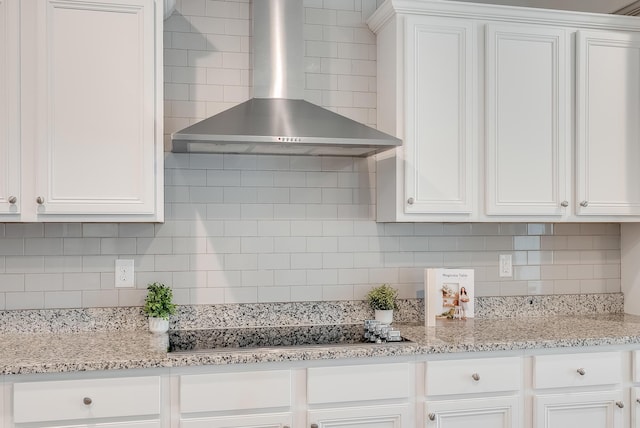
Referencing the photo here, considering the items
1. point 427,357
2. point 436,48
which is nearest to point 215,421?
point 427,357

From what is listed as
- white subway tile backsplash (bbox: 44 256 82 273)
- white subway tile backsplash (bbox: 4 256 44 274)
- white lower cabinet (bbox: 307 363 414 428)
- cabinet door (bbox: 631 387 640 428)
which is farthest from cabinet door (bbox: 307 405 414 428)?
white subway tile backsplash (bbox: 4 256 44 274)

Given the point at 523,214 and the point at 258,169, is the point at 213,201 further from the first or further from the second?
the point at 523,214

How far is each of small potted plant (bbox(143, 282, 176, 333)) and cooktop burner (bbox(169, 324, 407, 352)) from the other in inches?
2.9

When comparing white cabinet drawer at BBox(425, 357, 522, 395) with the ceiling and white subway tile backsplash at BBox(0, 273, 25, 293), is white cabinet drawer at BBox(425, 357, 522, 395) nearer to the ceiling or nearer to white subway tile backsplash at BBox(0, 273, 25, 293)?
white subway tile backsplash at BBox(0, 273, 25, 293)

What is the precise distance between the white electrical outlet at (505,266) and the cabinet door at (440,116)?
1.69 ft

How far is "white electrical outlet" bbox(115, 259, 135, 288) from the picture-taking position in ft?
9.25

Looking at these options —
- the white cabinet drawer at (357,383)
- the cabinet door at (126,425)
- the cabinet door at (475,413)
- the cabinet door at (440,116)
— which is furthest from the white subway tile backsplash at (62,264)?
the cabinet door at (475,413)

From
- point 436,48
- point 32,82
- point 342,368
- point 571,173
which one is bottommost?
point 342,368

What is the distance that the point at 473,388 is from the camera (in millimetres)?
2506

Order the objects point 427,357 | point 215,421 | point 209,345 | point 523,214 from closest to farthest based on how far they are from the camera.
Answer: point 215,421 < point 427,357 < point 209,345 < point 523,214

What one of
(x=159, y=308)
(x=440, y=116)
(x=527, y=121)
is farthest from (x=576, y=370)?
(x=159, y=308)

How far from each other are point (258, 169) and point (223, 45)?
0.61 m

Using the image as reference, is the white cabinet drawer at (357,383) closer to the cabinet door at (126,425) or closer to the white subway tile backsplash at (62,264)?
the cabinet door at (126,425)

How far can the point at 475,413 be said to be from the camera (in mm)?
2518
